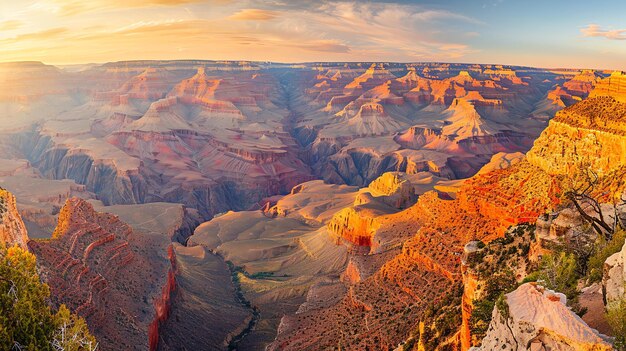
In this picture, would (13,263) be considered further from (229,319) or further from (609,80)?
(609,80)

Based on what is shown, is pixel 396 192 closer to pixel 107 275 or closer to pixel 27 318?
pixel 107 275

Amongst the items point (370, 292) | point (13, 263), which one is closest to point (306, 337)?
point (370, 292)

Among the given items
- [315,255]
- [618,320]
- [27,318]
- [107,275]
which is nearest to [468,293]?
[618,320]

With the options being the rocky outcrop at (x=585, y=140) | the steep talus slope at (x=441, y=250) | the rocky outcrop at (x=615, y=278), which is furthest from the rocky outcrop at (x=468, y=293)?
the rocky outcrop at (x=585, y=140)

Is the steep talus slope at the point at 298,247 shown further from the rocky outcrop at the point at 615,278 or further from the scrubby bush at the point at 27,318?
the rocky outcrop at the point at 615,278

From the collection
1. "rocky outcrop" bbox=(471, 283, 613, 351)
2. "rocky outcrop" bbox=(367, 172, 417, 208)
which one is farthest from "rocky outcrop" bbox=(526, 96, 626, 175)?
"rocky outcrop" bbox=(367, 172, 417, 208)

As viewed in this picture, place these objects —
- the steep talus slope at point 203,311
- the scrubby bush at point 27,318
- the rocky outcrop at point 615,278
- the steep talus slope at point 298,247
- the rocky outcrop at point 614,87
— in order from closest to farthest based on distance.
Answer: the rocky outcrop at point 615,278
the scrubby bush at point 27,318
the steep talus slope at point 203,311
the rocky outcrop at point 614,87
the steep talus slope at point 298,247

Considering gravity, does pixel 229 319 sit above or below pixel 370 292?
below
